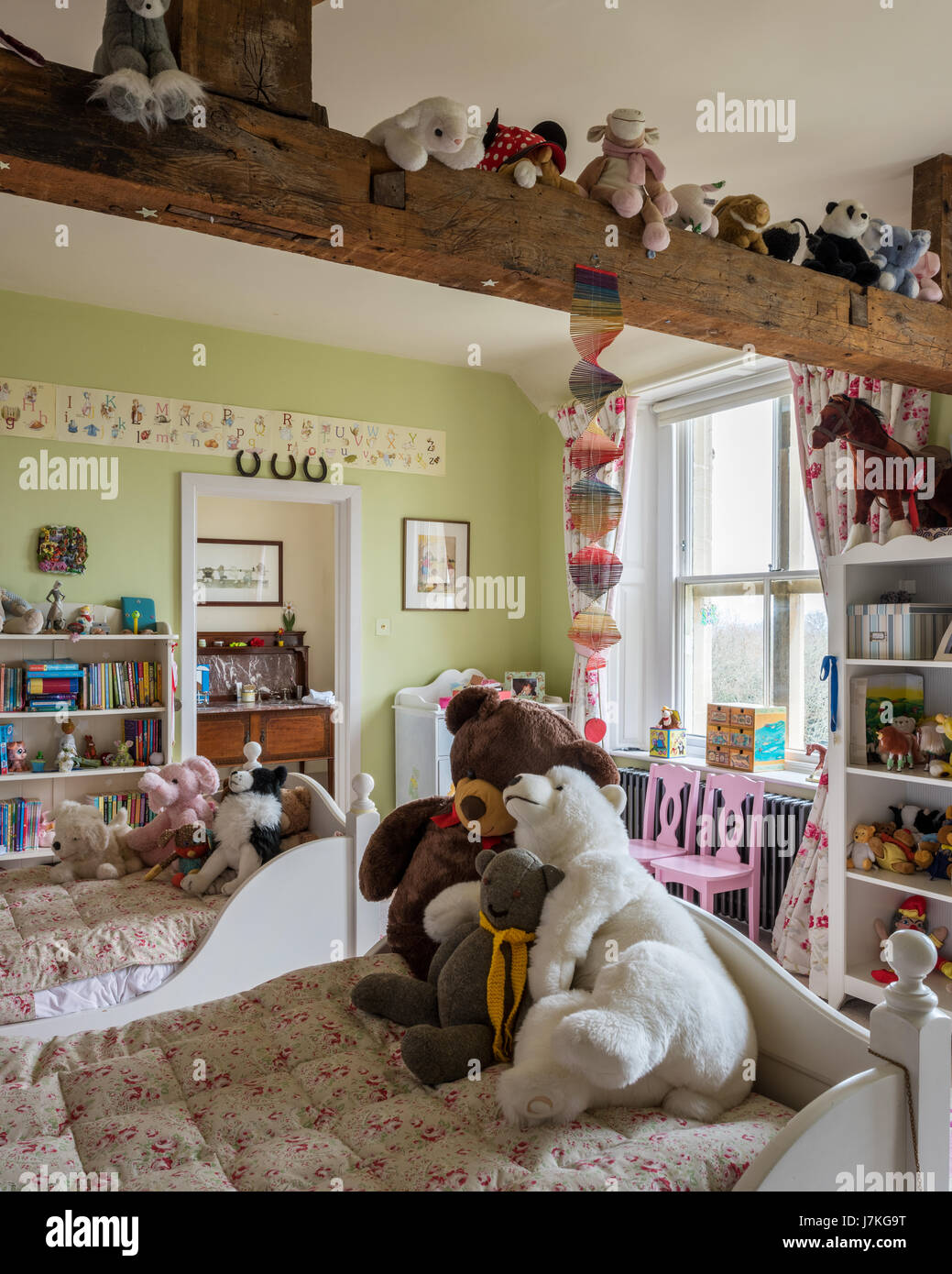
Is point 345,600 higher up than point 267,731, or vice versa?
point 345,600

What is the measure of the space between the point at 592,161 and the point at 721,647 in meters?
2.74

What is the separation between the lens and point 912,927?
308 centimetres

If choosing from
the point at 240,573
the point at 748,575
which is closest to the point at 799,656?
the point at 748,575

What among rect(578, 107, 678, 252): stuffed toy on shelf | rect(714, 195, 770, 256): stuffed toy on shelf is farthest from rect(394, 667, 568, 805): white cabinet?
rect(578, 107, 678, 252): stuffed toy on shelf

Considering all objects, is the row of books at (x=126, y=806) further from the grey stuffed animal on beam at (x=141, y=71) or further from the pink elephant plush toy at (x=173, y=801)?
the grey stuffed animal on beam at (x=141, y=71)

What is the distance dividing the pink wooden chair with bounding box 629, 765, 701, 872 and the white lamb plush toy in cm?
290

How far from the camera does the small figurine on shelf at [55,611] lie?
407cm

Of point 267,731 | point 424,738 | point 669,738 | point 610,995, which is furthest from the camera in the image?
point 267,731

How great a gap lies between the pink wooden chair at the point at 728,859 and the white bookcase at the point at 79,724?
242cm

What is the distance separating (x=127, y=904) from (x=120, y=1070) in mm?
1245

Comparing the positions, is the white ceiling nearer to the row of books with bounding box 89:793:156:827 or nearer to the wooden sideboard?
the row of books with bounding box 89:793:156:827

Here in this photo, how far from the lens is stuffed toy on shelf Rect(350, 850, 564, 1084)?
5.11 ft

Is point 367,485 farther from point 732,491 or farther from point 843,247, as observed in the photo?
point 843,247

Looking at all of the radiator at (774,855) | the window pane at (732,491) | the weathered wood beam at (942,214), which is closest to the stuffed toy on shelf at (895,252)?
the weathered wood beam at (942,214)
